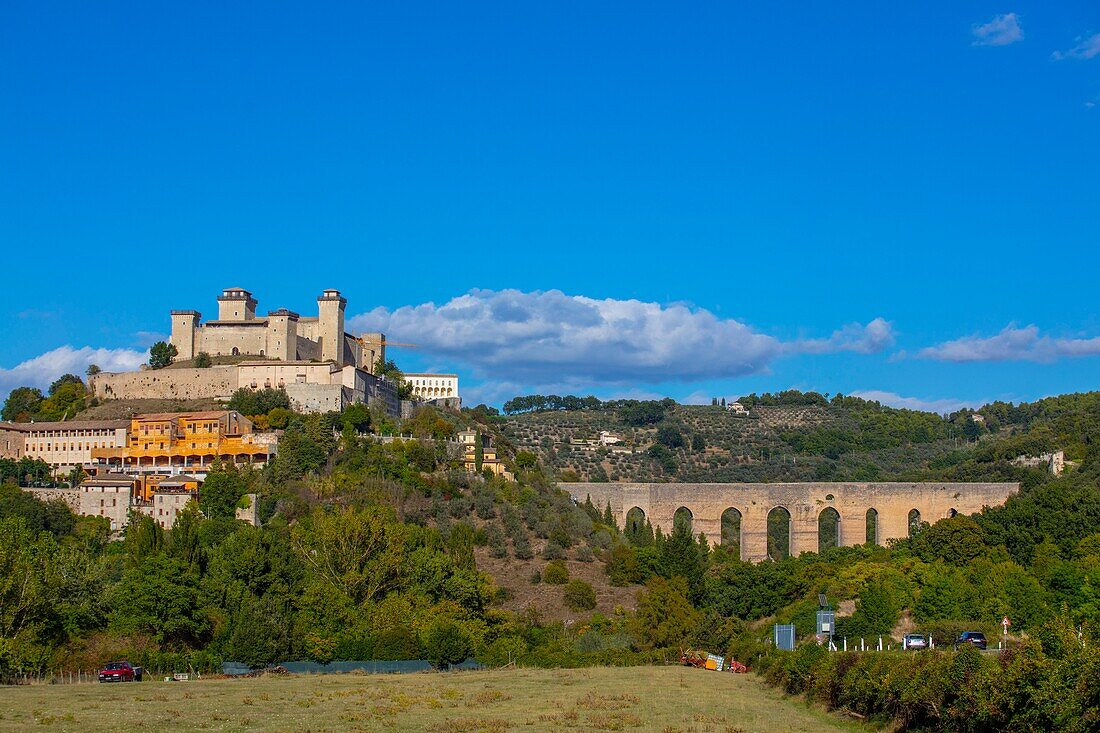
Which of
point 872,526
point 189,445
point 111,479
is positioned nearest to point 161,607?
point 111,479

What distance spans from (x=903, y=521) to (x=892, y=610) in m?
32.3

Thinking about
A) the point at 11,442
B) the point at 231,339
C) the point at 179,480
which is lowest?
the point at 179,480

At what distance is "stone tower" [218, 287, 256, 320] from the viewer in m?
84.2

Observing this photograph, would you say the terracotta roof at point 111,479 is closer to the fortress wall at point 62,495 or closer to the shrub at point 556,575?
the fortress wall at point 62,495

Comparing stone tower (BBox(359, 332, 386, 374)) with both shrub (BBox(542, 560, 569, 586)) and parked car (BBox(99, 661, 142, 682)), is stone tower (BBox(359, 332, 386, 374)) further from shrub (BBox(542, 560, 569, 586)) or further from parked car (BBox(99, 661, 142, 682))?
parked car (BBox(99, 661, 142, 682))

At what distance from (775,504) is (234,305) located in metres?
35.3

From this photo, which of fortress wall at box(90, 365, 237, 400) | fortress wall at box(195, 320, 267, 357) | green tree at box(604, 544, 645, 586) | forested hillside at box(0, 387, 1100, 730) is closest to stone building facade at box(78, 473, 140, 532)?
forested hillside at box(0, 387, 1100, 730)

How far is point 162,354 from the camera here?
8200 cm

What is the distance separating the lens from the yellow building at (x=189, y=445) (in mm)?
69500

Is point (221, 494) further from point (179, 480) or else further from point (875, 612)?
point (875, 612)

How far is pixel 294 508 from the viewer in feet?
202

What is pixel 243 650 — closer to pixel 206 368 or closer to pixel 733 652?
pixel 733 652

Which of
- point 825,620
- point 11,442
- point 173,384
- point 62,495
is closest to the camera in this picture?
point 825,620

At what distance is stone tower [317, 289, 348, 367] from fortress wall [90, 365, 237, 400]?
799 cm
